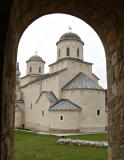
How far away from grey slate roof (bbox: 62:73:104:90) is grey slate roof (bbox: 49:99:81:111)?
6.63 ft

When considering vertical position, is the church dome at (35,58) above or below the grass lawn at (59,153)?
above

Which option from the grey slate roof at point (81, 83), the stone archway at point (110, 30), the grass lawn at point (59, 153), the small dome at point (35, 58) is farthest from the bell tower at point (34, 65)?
the stone archway at point (110, 30)

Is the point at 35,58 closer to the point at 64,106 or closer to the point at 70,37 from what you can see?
the point at 70,37

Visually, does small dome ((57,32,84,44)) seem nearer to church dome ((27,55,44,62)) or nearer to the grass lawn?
church dome ((27,55,44,62))

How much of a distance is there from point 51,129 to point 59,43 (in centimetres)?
1157

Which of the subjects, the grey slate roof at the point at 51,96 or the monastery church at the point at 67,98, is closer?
the monastery church at the point at 67,98

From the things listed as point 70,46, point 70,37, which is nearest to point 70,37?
point 70,37

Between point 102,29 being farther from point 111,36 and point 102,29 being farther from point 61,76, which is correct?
point 61,76

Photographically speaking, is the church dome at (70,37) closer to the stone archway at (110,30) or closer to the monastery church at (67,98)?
the monastery church at (67,98)

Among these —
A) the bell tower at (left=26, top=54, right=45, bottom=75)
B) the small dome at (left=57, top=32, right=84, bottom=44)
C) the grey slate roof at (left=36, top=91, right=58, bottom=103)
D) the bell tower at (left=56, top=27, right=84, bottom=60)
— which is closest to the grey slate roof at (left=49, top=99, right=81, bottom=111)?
the grey slate roof at (left=36, top=91, right=58, bottom=103)

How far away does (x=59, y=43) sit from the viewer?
108 feet

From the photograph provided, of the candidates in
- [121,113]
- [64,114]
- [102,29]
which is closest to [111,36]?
[102,29]

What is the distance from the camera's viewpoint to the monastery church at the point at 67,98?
2715 cm

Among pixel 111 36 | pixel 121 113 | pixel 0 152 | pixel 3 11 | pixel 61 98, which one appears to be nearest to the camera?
pixel 0 152
